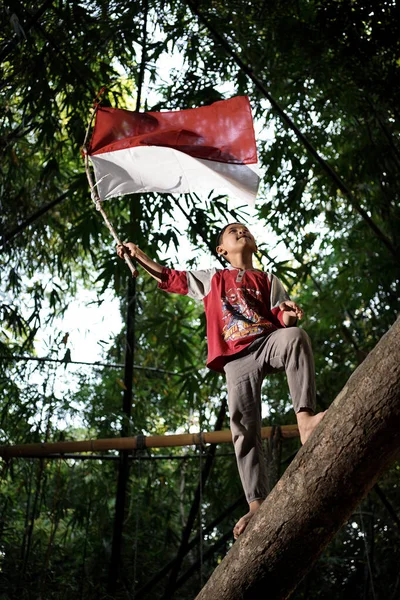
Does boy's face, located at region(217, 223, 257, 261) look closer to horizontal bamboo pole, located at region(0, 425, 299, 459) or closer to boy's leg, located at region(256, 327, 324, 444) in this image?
boy's leg, located at region(256, 327, 324, 444)

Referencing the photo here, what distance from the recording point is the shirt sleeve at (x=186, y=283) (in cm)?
234

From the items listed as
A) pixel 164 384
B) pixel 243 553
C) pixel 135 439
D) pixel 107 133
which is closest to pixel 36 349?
pixel 164 384

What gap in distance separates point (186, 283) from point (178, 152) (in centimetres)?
62

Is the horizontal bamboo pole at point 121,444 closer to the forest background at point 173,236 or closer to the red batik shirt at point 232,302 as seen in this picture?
the forest background at point 173,236

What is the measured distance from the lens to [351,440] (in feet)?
4.59

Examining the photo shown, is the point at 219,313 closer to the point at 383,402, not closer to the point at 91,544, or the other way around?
the point at 383,402

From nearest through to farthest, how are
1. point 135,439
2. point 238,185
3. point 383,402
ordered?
point 383,402 → point 238,185 → point 135,439

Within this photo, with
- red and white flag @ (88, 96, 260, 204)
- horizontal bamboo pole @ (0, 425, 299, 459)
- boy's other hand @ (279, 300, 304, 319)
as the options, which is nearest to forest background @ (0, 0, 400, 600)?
horizontal bamboo pole @ (0, 425, 299, 459)

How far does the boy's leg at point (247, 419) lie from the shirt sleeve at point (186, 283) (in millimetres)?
296

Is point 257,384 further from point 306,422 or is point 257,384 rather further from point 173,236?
point 173,236

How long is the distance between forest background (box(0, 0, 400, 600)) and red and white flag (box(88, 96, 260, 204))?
1.22 meters

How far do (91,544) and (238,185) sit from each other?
9.18ft

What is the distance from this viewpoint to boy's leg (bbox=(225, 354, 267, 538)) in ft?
6.68

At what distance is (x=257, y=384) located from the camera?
2.10 m
